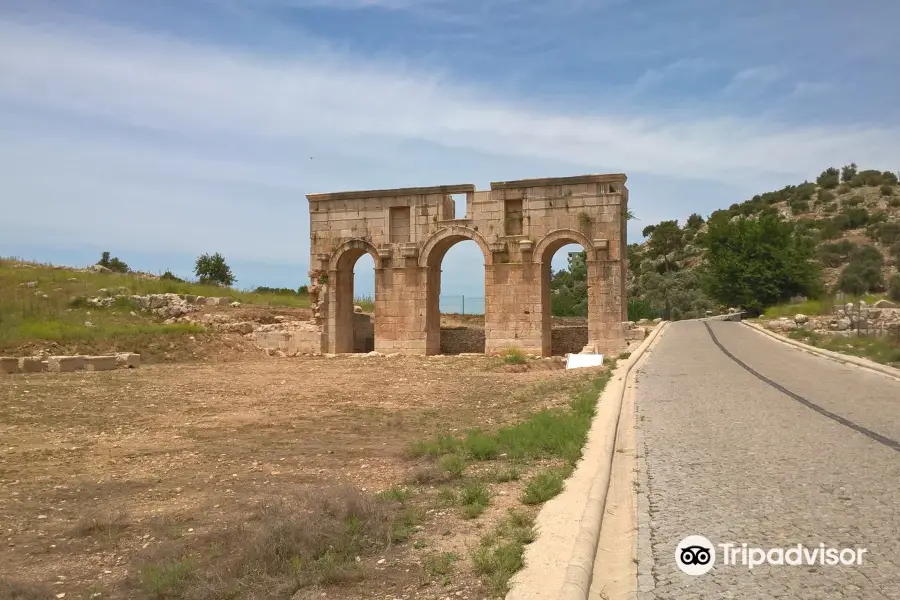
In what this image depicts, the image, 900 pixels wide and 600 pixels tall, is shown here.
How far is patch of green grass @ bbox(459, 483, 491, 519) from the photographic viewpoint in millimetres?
5223

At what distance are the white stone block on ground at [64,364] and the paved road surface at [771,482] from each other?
1463 centimetres

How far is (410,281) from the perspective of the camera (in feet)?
78.1

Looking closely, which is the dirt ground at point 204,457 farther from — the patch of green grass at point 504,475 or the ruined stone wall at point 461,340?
the ruined stone wall at point 461,340

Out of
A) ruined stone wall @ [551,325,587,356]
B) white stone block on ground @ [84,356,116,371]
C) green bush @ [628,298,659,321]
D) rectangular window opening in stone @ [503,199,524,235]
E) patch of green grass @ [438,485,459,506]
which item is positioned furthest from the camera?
green bush @ [628,298,659,321]

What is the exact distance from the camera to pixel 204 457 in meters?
8.03

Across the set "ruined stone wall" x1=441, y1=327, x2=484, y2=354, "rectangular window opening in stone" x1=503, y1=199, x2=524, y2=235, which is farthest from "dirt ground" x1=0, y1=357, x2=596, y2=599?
"ruined stone wall" x1=441, y1=327, x2=484, y2=354

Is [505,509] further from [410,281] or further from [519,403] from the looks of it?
[410,281]

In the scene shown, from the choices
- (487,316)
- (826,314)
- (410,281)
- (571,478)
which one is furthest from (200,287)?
(571,478)

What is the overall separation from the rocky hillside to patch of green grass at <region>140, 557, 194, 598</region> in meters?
44.1

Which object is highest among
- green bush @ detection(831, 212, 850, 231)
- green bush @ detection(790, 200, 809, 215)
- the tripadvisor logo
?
green bush @ detection(790, 200, 809, 215)

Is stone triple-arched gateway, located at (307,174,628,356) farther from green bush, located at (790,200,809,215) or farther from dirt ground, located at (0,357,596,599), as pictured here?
green bush, located at (790,200,809,215)

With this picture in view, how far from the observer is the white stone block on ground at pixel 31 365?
696 inches

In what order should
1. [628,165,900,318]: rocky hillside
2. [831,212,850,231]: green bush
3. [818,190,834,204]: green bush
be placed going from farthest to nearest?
Result: [818,190,834,204]: green bush, [831,212,850,231]: green bush, [628,165,900,318]: rocky hillside

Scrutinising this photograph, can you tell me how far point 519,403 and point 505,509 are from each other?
6330mm
